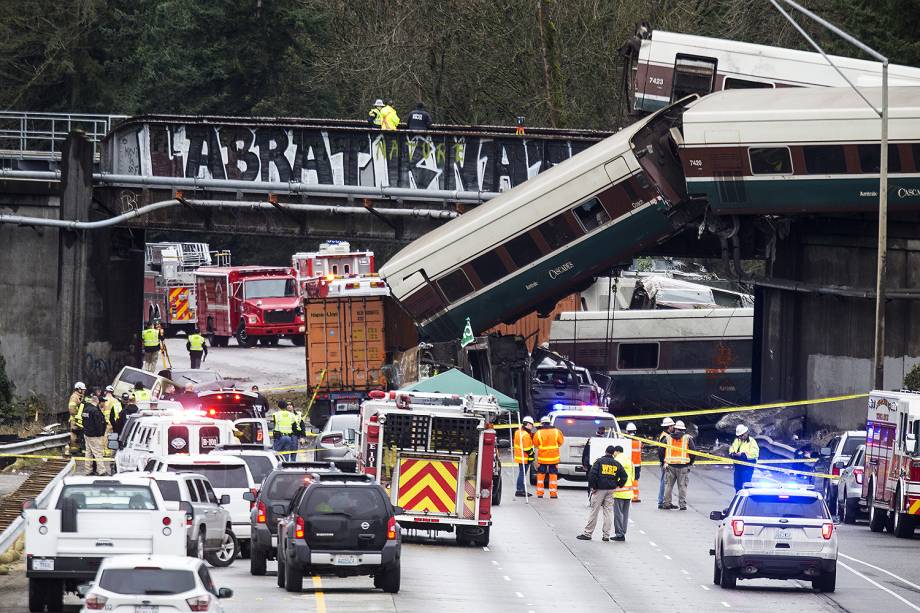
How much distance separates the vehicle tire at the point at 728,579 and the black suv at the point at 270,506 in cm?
533

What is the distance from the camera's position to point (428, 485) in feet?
89.2

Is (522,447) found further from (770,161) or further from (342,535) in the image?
(342,535)

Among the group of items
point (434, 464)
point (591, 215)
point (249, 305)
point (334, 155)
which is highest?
point (334, 155)

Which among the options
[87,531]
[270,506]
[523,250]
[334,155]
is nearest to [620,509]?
[270,506]

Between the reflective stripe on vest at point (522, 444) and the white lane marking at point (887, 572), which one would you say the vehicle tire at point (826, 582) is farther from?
the reflective stripe on vest at point (522, 444)

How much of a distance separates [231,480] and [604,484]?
5987 mm

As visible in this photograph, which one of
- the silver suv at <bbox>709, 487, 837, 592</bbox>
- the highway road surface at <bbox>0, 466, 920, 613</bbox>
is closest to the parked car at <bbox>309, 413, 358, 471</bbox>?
the highway road surface at <bbox>0, 466, 920, 613</bbox>

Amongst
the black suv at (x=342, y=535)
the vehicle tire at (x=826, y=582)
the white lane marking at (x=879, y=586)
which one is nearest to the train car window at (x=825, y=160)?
the white lane marking at (x=879, y=586)

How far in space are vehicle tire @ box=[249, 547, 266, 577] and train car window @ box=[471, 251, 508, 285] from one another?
59.0 feet

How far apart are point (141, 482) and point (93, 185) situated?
27804mm

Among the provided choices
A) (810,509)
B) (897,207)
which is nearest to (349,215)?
(897,207)

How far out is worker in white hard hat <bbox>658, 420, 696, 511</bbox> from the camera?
33.2 meters

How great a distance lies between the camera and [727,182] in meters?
39.0

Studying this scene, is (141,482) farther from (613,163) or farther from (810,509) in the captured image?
(613,163)
